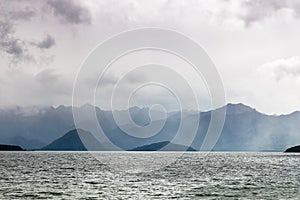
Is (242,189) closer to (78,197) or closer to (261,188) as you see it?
(261,188)

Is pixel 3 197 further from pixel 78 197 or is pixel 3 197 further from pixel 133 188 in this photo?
pixel 133 188

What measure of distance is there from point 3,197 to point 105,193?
47.6ft

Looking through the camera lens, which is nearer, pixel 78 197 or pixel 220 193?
pixel 78 197

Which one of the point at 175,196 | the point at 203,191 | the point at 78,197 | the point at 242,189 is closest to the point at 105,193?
the point at 78,197

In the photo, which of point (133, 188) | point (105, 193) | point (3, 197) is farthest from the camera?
point (133, 188)

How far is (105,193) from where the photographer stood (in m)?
66.8

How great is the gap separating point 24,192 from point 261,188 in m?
39.5

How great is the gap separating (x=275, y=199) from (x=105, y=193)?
24473 millimetres

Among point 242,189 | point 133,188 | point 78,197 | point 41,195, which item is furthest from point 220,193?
point 41,195

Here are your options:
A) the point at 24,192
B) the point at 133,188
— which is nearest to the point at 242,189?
the point at 133,188

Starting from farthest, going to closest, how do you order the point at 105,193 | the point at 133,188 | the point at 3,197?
the point at 133,188, the point at 105,193, the point at 3,197

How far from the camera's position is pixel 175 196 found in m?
64.1

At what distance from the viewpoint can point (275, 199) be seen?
62.5 meters

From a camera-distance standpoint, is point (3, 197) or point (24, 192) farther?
point (24, 192)
